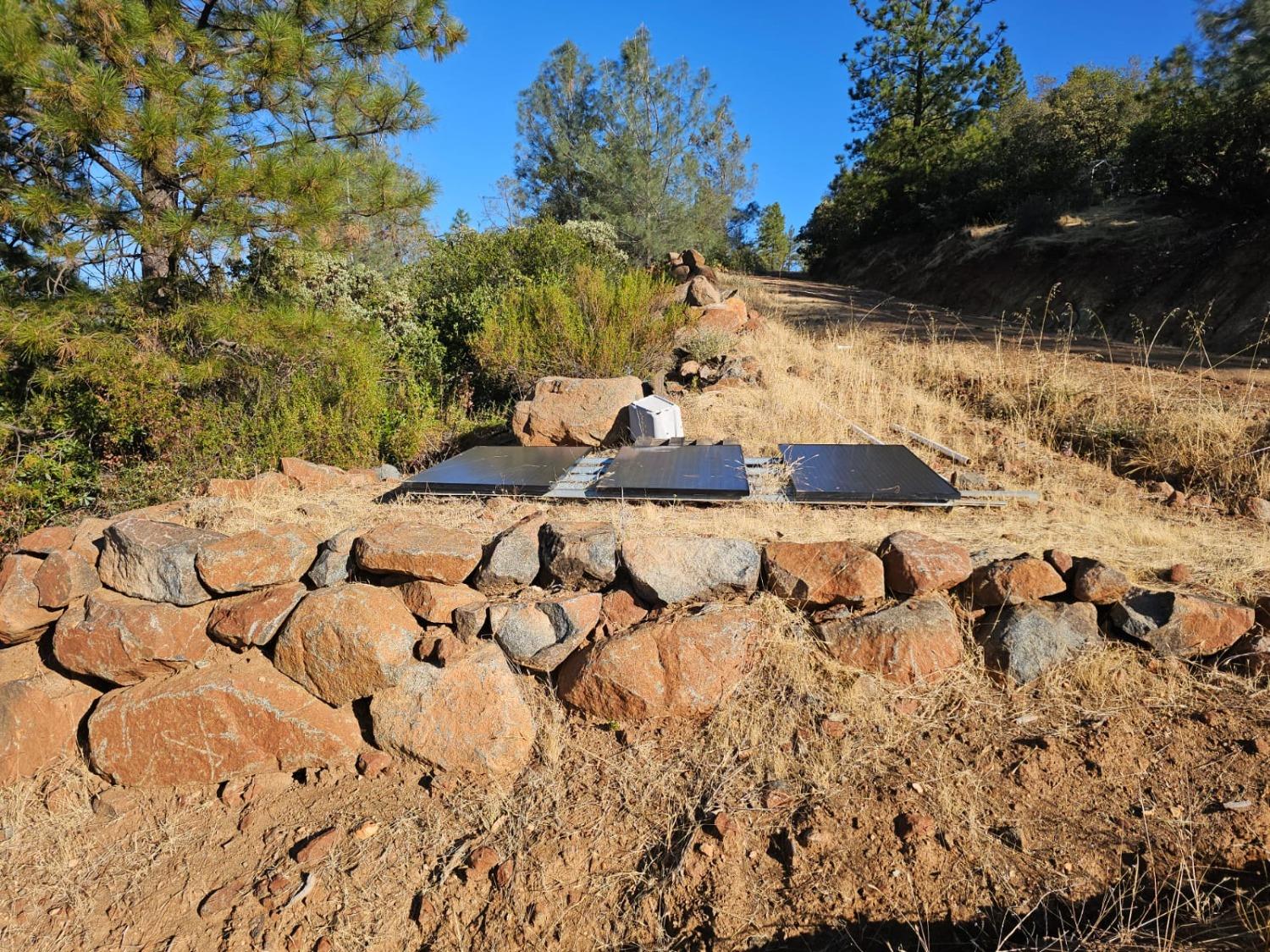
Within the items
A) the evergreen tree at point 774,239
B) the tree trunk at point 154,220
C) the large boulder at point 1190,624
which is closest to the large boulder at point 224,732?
the tree trunk at point 154,220

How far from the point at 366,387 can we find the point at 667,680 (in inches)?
142

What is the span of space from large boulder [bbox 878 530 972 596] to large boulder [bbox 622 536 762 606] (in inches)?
21.3

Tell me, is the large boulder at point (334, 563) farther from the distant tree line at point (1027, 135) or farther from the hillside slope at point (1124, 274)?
the distant tree line at point (1027, 135)

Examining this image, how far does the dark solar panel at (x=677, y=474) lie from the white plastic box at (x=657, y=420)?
0.64 ft

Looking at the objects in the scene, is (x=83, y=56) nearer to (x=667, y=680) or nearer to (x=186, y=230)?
(x=186, y=230)

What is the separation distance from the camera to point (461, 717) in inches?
106

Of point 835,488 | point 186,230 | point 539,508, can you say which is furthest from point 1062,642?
point 186,230

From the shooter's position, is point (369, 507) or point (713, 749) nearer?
point (713, 749)

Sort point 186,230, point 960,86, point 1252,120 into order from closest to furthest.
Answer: point 186,230, point 1252,120, point 960,86

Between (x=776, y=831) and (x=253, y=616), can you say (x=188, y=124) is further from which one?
(x=776, y=831)

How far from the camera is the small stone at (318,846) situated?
94.0 inches

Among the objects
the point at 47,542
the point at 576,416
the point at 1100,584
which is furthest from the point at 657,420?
the point at 47,542

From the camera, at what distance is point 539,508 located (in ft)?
11.9

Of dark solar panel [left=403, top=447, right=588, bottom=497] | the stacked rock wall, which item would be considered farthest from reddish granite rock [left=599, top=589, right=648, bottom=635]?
dark solar panel [left=403, top=447, right=588, bottom=497]
